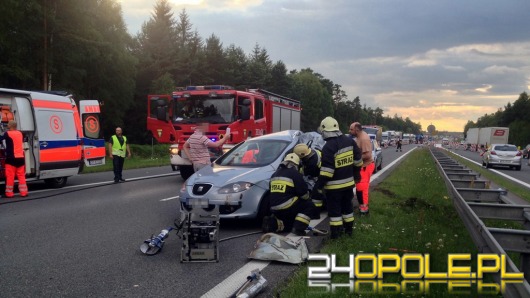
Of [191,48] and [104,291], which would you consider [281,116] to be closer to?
[104,291]

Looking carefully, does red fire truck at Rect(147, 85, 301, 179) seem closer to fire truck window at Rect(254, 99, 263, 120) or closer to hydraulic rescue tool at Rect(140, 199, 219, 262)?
fire truck window at Rect(254, 99, 263, 120)

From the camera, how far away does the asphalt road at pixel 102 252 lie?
4.93m

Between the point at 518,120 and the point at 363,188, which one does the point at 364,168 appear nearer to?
the point at 363,188

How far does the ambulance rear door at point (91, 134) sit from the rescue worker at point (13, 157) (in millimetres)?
3169

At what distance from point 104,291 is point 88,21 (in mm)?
31188

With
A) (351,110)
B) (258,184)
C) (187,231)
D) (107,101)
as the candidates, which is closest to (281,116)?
(258,184)

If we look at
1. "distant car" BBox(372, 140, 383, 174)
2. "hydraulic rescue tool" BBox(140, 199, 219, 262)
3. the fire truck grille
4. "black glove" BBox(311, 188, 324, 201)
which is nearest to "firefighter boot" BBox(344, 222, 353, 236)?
"black glove" BBox(311, 188, 324, 201)

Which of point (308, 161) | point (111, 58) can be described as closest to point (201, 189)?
point (308, 161)

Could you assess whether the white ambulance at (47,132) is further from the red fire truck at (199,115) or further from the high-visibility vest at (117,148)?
the red fire truck at (199,115)

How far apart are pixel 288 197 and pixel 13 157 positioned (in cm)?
755

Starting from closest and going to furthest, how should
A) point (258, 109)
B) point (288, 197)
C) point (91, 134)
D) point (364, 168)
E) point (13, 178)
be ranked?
point (288, 197) → point (364, 168) → point (13, 178) → point (91, 134) → point (258, 109)

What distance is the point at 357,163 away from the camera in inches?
290

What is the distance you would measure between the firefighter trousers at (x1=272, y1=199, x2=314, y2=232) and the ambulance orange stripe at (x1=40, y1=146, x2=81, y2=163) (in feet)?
26.5

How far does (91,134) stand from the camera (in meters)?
15.1
